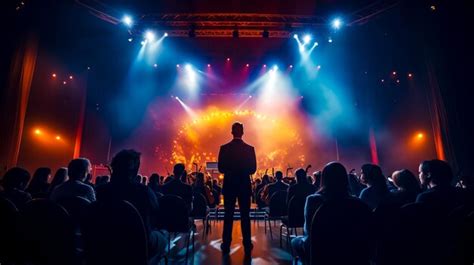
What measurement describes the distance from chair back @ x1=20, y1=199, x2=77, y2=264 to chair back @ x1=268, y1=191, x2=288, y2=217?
329 cm

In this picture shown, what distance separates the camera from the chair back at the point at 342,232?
5.11 ft

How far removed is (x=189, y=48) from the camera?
525 inches

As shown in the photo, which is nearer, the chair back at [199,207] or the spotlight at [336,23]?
the chair back at [199,207]

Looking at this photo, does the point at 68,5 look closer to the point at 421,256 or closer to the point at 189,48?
the point at 189,48

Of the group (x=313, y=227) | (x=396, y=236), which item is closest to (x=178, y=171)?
(x=313, y=227)

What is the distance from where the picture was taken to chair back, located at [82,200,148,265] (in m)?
1.63

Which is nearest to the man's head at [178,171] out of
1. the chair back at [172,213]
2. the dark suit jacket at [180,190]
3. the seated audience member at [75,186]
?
the dark suit jacket at [180,190]

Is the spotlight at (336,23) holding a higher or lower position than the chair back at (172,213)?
higher

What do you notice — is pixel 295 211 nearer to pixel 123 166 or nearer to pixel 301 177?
pixel 301 177

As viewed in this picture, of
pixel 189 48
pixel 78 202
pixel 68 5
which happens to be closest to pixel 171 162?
pixel 189 48

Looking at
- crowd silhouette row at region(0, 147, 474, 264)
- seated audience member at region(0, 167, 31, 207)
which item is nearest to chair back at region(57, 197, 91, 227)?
crowd silhouette row at region(0, 147, 474, 264)

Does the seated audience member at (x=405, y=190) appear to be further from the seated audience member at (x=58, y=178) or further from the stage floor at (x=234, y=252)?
the seated audience member at (x=58, y=178)

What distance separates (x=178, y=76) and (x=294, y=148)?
391 inches

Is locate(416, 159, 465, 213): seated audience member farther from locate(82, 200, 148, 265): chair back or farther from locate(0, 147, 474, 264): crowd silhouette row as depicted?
locate(82, 200, 148, 265): chair back
